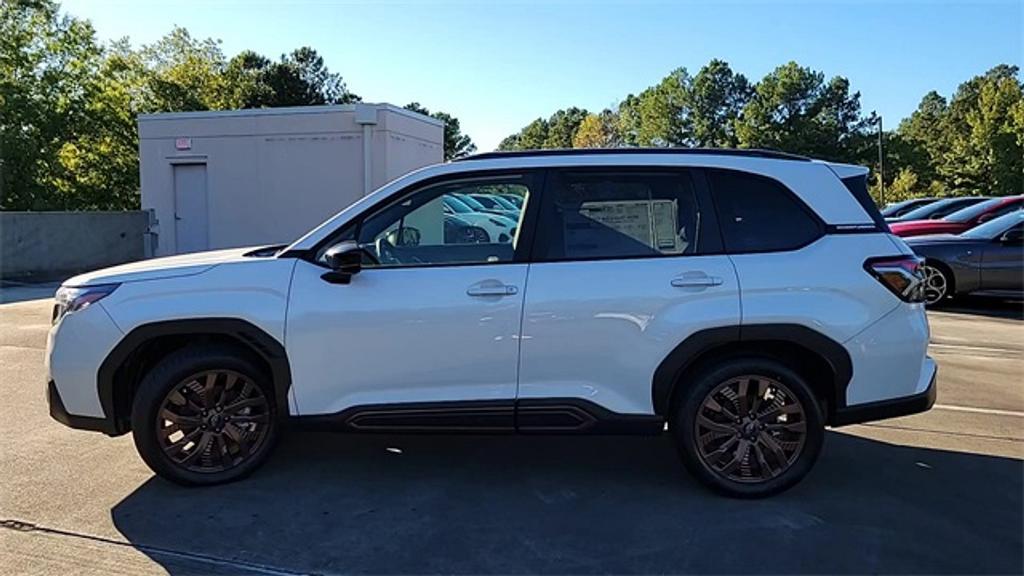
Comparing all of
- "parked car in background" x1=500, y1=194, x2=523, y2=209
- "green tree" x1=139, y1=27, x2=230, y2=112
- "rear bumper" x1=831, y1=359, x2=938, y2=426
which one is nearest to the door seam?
"parked car in background" x1=500, y1=194, x2=523, y2=209

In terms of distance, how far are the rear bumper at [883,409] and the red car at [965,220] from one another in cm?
1040

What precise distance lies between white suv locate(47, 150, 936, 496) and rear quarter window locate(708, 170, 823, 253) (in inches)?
0.4

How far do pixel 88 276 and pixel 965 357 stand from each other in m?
8.02

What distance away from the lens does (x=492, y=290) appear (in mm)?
3914

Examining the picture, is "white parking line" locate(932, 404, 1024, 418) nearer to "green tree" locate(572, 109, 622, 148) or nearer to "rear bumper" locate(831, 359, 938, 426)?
"rear bumper" locate(831, 359, 938, 426)

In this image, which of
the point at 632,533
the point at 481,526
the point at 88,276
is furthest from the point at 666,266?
the point at 88,276

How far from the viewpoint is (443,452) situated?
4738 mm

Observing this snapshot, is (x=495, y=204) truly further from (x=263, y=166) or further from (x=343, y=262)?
(x=263, y=166)

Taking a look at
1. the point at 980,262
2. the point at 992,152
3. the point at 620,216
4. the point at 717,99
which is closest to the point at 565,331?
the point at 620,216

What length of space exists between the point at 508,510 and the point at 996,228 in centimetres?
1050

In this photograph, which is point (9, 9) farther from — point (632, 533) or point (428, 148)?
point (632, 533)

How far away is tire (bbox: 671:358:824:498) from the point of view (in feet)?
13.1

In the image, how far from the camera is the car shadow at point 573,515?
11.0 ft

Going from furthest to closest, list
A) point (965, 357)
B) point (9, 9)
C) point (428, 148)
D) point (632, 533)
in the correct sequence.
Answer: point (9, 9), point (428, 148), point (965, 357), point (632, 533)
